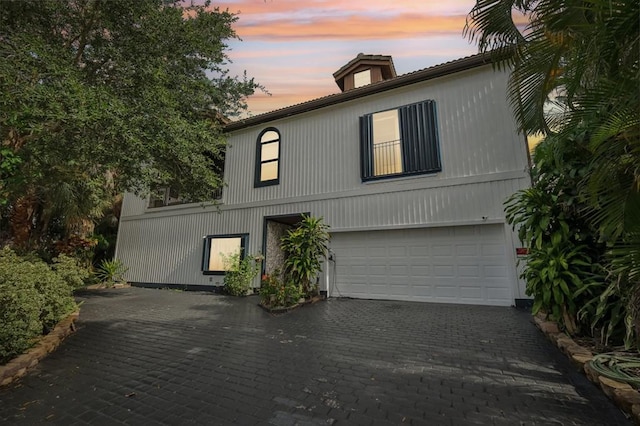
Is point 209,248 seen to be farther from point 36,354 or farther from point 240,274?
point 36,354

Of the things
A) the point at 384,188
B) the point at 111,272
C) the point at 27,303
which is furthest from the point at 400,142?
the point at 111,272

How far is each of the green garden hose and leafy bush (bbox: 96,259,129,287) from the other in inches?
551

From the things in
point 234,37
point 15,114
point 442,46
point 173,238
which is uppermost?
point 234,37

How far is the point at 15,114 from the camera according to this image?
3980 millimetres

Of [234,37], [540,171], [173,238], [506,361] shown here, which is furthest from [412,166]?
[173,238]

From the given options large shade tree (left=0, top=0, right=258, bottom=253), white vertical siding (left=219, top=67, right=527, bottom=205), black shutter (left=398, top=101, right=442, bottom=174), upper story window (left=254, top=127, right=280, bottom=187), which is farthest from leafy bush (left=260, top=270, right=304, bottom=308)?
black shutter (left=398, top=101, right=442, bottom=174)

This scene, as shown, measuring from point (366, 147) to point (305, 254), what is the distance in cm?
364

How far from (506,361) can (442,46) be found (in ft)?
15.6

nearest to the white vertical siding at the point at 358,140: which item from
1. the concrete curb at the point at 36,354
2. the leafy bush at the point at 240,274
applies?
the leafy bush at the point at 240,274

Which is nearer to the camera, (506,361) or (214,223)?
(506,361)

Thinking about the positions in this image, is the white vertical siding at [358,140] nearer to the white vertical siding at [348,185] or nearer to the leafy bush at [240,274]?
the white vertical siding at [348,185]

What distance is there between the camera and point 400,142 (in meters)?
8.29

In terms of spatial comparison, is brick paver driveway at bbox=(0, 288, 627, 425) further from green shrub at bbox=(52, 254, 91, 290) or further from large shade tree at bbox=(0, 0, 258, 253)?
large shade tree at bbox=(0, 0, 258, 253)

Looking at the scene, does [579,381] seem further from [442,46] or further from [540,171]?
[442,46]
